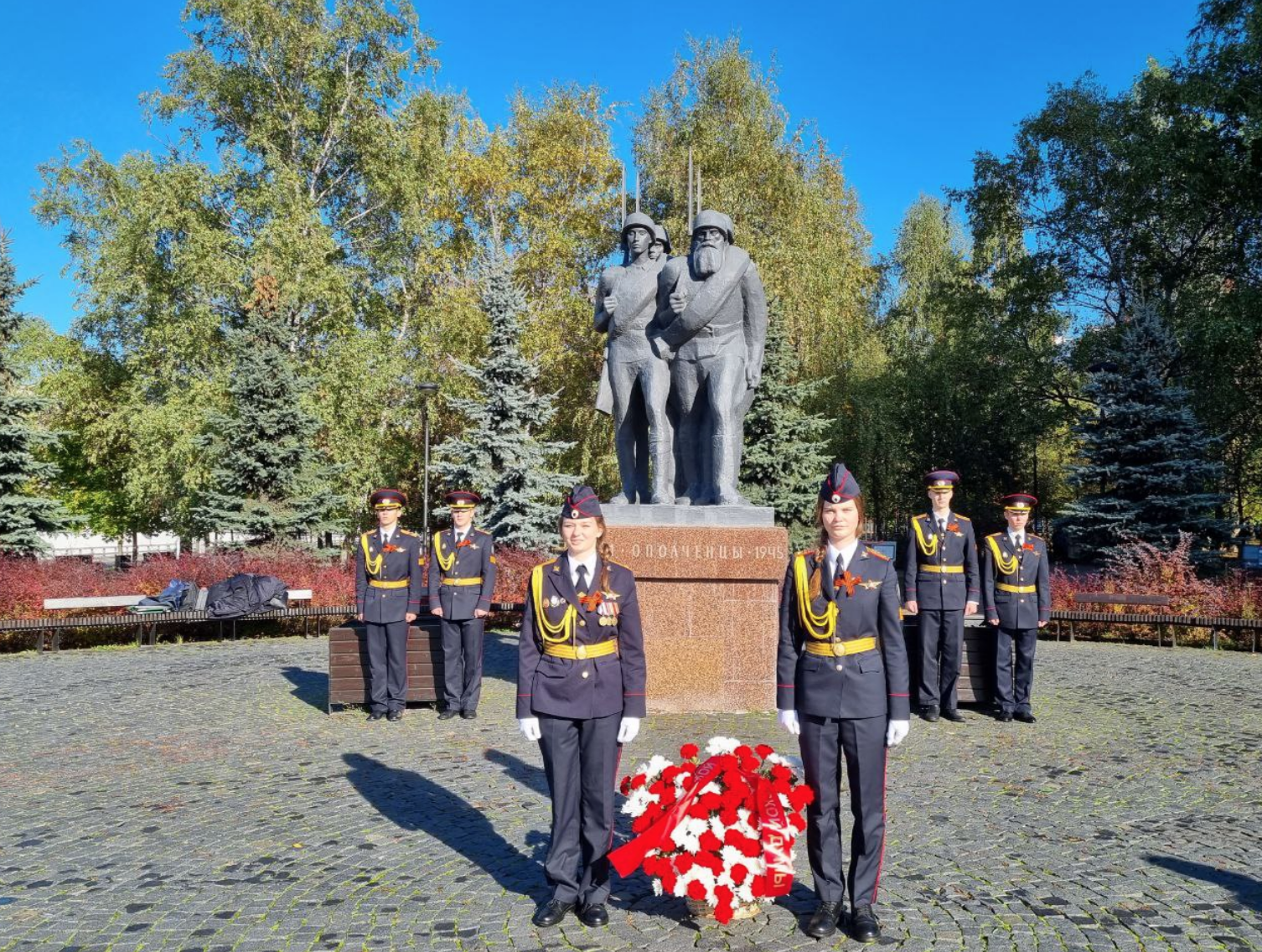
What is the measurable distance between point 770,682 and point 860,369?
2503 centimetres

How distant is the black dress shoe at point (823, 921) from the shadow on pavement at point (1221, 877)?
1.81 meters

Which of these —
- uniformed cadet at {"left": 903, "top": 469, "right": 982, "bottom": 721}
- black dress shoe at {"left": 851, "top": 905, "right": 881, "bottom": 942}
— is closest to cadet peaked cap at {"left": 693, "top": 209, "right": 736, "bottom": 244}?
uniformed cadet at {"left": 903, "top": 469, "right": 982, "bottom": 721}

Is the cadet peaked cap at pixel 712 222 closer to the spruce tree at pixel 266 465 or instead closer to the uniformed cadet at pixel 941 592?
the uniformed cadet at pixel 941 592

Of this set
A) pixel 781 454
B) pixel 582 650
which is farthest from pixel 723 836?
pixel 781 454

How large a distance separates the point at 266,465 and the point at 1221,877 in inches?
732

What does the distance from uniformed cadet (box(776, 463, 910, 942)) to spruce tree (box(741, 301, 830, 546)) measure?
17.3m

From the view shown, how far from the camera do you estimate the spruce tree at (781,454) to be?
21.5 metres

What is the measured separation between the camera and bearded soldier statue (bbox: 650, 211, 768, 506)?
8.06m

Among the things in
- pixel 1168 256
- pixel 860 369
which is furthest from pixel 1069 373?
pixel 860 369

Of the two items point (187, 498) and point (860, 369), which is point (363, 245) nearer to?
point (187, 498)

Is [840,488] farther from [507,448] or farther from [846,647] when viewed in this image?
[507,448]

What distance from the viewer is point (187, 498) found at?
2316 centimetres

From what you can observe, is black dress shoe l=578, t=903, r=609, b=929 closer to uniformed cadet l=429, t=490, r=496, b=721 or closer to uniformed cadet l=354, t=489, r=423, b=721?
uniformed cadet l=429, t=490, r=496, b=721

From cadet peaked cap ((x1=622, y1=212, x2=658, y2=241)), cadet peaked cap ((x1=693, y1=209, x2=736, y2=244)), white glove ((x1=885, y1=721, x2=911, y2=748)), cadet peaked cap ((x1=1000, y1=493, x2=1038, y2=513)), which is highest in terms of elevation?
cadet peaked cap ((x1=622, y1=212, x2=658, y2=241))
